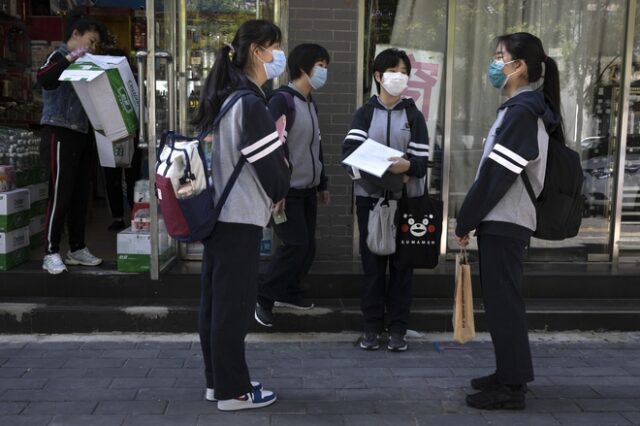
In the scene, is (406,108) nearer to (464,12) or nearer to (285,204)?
(285,204)

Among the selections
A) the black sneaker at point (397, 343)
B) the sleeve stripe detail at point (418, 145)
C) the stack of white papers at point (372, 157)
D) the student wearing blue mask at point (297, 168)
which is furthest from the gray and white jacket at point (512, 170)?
the student wearing blue mask at point (297, 168)

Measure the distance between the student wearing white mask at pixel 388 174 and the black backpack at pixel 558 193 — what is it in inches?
37.5

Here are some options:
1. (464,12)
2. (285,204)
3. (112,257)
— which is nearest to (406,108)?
(285,204)

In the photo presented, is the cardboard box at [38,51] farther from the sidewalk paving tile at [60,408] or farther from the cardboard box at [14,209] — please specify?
the sidewalk paving tile at [60,408]

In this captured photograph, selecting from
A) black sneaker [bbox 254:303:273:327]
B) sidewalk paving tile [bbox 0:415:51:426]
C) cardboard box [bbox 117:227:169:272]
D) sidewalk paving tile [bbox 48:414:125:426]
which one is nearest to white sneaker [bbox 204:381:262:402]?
sidewalk paving tile [bbox 48:414:125:426]

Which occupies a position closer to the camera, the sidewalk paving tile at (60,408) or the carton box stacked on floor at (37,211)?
the sidewalk paving tile at (60,408)

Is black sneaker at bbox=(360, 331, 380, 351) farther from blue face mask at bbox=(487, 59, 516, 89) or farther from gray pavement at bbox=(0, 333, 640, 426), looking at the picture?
blue face mask at bbox=(487, 59, 516, 89)

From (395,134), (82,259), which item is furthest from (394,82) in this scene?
(82,259)

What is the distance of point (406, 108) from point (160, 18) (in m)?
2.00

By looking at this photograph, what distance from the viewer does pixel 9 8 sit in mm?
7500

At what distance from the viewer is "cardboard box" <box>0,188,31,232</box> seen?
16.5 ft

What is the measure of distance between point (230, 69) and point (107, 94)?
192cm

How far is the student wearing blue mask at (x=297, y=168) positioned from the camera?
14.8 feet

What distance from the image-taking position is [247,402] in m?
3.53
